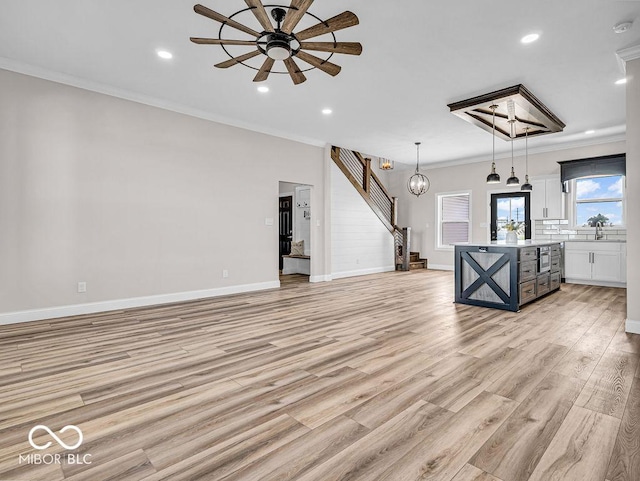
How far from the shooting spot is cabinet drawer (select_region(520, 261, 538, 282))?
4.93m

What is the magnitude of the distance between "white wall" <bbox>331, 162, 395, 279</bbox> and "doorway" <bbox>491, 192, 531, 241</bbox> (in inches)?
112

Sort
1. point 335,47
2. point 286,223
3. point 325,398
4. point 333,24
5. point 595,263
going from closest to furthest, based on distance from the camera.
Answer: point 325,398, point 333,24, point 335,47, point 595,263, point 286,223

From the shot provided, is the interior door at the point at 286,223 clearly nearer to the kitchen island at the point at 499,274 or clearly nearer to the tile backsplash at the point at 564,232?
the kitchen island at the point at 499,274

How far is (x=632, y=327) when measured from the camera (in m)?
3.67

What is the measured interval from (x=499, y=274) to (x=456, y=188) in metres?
5.16

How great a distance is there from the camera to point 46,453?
5.53 feet

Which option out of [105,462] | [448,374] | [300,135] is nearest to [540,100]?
[300,135]

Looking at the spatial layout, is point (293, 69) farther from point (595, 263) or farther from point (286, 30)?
point (595, 263)

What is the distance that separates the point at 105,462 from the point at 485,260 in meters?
4.96

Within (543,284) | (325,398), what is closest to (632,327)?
(543,284)

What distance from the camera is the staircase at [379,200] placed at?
29.7 feet

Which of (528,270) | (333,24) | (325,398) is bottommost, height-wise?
(325,398)

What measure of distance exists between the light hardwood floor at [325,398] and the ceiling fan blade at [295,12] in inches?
107

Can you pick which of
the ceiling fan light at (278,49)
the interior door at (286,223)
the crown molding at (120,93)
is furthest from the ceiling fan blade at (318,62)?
the interior door at (286,223)
